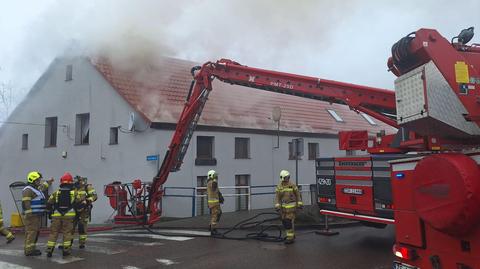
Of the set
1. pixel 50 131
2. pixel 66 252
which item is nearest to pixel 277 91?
pixel 66 252

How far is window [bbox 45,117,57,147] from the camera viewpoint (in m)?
19.1

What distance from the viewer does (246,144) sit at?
17.8 metres

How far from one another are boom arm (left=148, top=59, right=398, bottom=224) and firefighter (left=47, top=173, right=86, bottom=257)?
408 centimetres

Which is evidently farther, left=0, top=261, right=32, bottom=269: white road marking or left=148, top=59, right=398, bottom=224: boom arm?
left=148, top=59, right=398, bottom=224: boom arm

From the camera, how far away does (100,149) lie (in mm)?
16750

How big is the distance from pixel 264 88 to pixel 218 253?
13.9ft

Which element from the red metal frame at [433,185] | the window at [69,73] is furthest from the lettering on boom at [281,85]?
the window at [69,73]

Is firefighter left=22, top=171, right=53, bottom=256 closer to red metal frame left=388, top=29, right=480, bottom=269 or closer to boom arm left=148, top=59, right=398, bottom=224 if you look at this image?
boom arm left=148, top=59, right=398, bottom=224

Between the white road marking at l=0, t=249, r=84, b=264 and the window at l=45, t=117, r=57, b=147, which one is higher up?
the window at l=45, t=117, r=57, b=147

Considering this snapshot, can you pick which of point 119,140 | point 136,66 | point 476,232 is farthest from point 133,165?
point 476,232

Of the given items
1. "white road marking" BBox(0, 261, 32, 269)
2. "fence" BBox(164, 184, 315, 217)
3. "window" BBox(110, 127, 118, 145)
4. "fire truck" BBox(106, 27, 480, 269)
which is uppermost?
"window" BBox(110, 127, 118, 145)

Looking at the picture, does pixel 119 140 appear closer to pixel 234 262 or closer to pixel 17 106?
pixel 17 106

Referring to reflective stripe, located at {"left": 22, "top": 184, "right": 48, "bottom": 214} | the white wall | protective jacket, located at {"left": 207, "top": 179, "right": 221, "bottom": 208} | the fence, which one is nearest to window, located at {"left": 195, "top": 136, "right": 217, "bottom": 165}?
the white wall

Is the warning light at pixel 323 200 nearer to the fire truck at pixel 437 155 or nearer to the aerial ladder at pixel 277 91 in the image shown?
the aerial ladder at pixel 277 91
